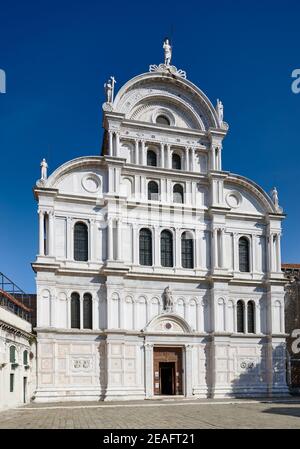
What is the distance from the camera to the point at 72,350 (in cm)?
3519

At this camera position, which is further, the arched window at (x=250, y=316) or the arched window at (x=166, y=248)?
the arched window at (x=250, y=316)

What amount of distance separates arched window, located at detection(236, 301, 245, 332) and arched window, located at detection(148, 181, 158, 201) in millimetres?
9372

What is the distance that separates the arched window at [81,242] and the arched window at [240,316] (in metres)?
11.2

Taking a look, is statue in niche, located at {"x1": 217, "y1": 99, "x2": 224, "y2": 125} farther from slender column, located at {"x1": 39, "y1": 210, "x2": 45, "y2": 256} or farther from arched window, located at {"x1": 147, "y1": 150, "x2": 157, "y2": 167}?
slender column, located at {"x1": 39, "y1": 210, "x2": 45, "y2": 256}

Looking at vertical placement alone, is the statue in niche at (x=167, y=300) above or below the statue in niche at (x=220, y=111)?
below

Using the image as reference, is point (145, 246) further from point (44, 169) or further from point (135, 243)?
point (44, 169)

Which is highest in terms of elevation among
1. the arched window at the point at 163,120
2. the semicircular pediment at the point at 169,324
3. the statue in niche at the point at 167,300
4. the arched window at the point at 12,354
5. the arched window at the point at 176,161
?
the arched window at the point at 163,120

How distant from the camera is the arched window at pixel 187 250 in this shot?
3906 centimetres

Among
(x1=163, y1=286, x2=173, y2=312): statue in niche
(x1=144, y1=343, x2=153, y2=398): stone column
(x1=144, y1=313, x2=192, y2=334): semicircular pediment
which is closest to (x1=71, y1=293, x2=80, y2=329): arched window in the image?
(x1=144, y1=343, x2=153, y2=398): stone column

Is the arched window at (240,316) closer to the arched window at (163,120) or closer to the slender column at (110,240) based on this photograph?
the slender column at (110,240)

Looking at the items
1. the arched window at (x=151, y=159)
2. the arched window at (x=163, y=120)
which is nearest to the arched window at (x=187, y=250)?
the arched window at (x=151, y=159)

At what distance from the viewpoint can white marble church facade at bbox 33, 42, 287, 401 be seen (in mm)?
35469

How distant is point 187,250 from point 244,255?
14.6 feet

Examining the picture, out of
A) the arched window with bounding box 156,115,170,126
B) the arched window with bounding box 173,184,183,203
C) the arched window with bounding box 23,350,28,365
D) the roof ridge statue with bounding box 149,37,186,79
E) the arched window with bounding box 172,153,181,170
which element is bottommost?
the arched window with bounding box 23,350,28,365
